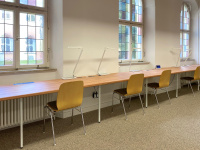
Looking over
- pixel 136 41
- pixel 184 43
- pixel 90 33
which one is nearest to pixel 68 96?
pixel 90 33

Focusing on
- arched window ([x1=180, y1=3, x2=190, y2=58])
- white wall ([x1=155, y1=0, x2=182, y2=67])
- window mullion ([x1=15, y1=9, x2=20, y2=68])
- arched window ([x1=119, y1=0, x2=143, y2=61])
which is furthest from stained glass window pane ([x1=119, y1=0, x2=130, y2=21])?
arched window ([x1=180, y1=3, x2=190, y2=58])

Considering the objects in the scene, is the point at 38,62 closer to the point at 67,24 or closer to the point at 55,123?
the point at 67,24

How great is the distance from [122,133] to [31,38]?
2.10 m

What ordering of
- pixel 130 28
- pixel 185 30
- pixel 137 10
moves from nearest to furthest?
pixel 130 28 → pixel 137 10 → pixel 185 30

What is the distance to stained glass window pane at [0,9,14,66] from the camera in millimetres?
3191

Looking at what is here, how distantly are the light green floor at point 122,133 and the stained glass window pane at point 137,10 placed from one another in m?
2.63

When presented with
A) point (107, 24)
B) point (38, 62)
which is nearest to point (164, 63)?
point (107, 24)

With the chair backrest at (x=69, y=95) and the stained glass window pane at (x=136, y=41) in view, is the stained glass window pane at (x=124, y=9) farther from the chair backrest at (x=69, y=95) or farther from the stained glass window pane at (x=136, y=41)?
the chair backrest at (x=69, y=95)

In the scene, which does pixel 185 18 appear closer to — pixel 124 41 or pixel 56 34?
pixel 124 41

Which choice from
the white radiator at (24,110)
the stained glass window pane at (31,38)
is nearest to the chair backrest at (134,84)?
the white radiator at (24,110)

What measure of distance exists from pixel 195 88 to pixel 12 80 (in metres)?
5.47

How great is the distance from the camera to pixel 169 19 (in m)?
6.08

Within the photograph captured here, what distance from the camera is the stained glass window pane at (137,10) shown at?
5.50 m

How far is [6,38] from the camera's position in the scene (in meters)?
3.23
